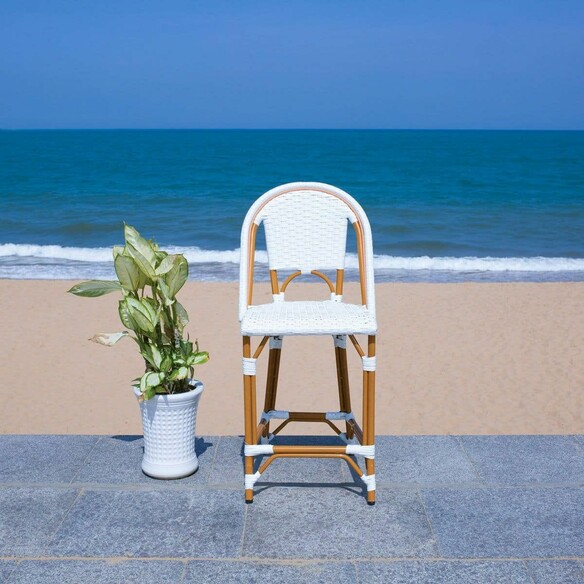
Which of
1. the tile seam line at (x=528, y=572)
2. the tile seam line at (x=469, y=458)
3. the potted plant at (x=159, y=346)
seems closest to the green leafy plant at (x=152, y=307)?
the potted plant at (x=159, y=346)

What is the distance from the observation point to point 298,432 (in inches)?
172

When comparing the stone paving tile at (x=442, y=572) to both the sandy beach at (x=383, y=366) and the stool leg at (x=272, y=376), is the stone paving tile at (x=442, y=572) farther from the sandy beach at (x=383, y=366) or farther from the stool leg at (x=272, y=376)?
the sandy beach at (x=383, y=366)

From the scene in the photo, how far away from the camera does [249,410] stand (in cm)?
250

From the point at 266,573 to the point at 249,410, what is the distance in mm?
546

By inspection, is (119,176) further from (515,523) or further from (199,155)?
(515,523)

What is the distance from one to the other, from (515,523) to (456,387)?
301 centimetres

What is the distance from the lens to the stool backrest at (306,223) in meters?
2.73

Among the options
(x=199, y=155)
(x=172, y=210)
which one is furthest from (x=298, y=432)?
(x=199, y=155)

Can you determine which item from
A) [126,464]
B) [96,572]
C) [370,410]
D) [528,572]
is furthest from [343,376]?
[96,572]

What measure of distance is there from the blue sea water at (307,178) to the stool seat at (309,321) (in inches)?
277

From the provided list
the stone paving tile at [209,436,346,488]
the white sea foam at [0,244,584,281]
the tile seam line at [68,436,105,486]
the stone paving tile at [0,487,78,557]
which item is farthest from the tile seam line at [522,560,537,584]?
the white sea foam at [0,244,584,281]

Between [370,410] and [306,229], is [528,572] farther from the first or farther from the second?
[306,229]

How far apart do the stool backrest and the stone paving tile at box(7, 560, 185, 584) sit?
1.06 metres

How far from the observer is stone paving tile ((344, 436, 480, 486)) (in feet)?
8.87
